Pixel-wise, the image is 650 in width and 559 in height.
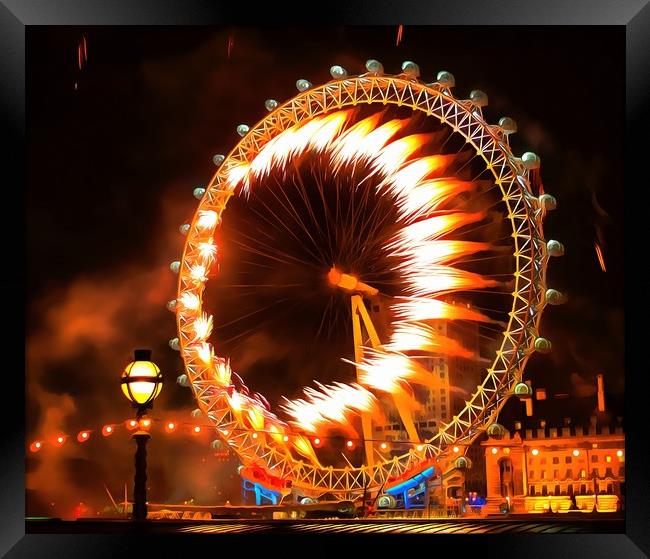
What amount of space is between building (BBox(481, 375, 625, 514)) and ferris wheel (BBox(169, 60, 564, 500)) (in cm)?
74

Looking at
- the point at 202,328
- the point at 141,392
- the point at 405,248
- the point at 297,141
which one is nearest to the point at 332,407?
the point at 202,328

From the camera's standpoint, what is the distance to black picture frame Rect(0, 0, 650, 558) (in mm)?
14984

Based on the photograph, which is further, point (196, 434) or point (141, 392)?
point (196, 434)

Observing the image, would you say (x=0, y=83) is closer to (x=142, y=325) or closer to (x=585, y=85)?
(x=142, y=325)

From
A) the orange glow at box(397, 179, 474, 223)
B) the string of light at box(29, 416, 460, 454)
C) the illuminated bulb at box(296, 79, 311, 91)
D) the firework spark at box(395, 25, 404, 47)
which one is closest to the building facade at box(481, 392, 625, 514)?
the string of light at box(29, 416, 460, 454)

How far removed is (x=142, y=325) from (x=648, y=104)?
776 cm

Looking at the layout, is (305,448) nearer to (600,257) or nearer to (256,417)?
(256,417)

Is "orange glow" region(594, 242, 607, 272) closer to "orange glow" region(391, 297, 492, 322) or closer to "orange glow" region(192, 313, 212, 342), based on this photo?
"orange glow" region(391, 297, 492, 322)

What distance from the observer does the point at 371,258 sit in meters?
19.3

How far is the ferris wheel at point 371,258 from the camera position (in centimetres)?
1816

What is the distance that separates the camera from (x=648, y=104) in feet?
49.7

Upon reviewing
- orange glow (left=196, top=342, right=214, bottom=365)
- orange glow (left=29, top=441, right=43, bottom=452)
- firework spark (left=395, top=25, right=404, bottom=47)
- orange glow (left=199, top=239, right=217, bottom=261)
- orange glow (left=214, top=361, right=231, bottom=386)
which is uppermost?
firework spark (left=395, top=25, right=404, bottom=47)

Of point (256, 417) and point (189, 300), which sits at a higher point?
point (189, 300)
